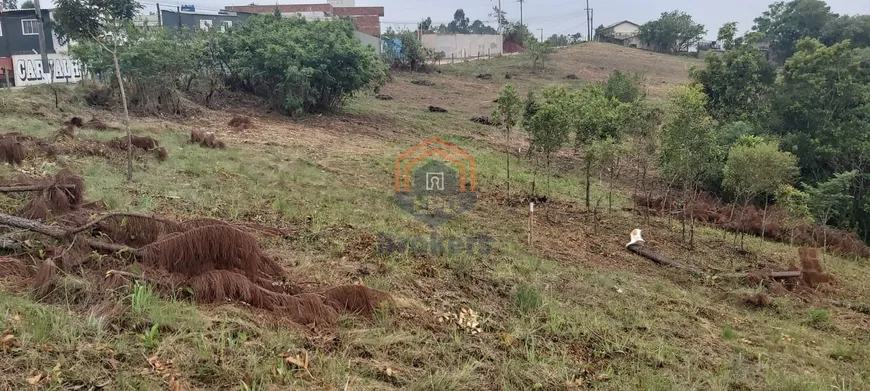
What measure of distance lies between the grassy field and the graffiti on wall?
12538mm

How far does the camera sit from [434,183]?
9219mm

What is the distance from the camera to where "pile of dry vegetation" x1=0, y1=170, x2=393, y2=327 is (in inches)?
138

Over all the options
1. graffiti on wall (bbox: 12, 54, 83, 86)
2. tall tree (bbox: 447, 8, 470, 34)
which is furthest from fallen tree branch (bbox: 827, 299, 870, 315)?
tall tree (bbox: 447, 8, 470, 34)

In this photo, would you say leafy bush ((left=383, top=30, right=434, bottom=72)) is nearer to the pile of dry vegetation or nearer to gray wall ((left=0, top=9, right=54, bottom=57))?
gray wall ((left=0, top=9, right=54, bottom=57))

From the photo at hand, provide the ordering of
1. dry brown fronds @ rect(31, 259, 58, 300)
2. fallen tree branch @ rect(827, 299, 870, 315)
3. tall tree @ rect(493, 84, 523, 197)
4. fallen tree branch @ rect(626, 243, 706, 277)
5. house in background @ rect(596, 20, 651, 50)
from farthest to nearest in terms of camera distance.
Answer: house in background @ rect(596, 20, 651, 50) < tall tree @ rect(493, 84, 523, 197) < fallen tree branch @ rect(626, 243, 706, 277) < fallen tree branch @ rect(827, 299, 870, 315) < dry brown fronds @ rect(31, 259, 58, 300)

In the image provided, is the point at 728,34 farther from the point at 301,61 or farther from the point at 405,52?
the point at 405,52

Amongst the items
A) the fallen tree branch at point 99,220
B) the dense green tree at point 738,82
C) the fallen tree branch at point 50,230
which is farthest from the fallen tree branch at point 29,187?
the dense green tree at point 738,82

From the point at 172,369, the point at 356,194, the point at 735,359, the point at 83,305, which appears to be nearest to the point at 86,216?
the point at 83,305

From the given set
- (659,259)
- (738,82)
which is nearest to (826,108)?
(738,82)

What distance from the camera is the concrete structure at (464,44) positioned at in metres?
40.3

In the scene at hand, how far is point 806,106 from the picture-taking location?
12.9 m

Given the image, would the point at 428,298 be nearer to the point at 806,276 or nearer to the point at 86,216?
the point at 86,216

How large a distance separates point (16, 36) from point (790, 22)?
41.0 meters

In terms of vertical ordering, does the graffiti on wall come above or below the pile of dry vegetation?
above
